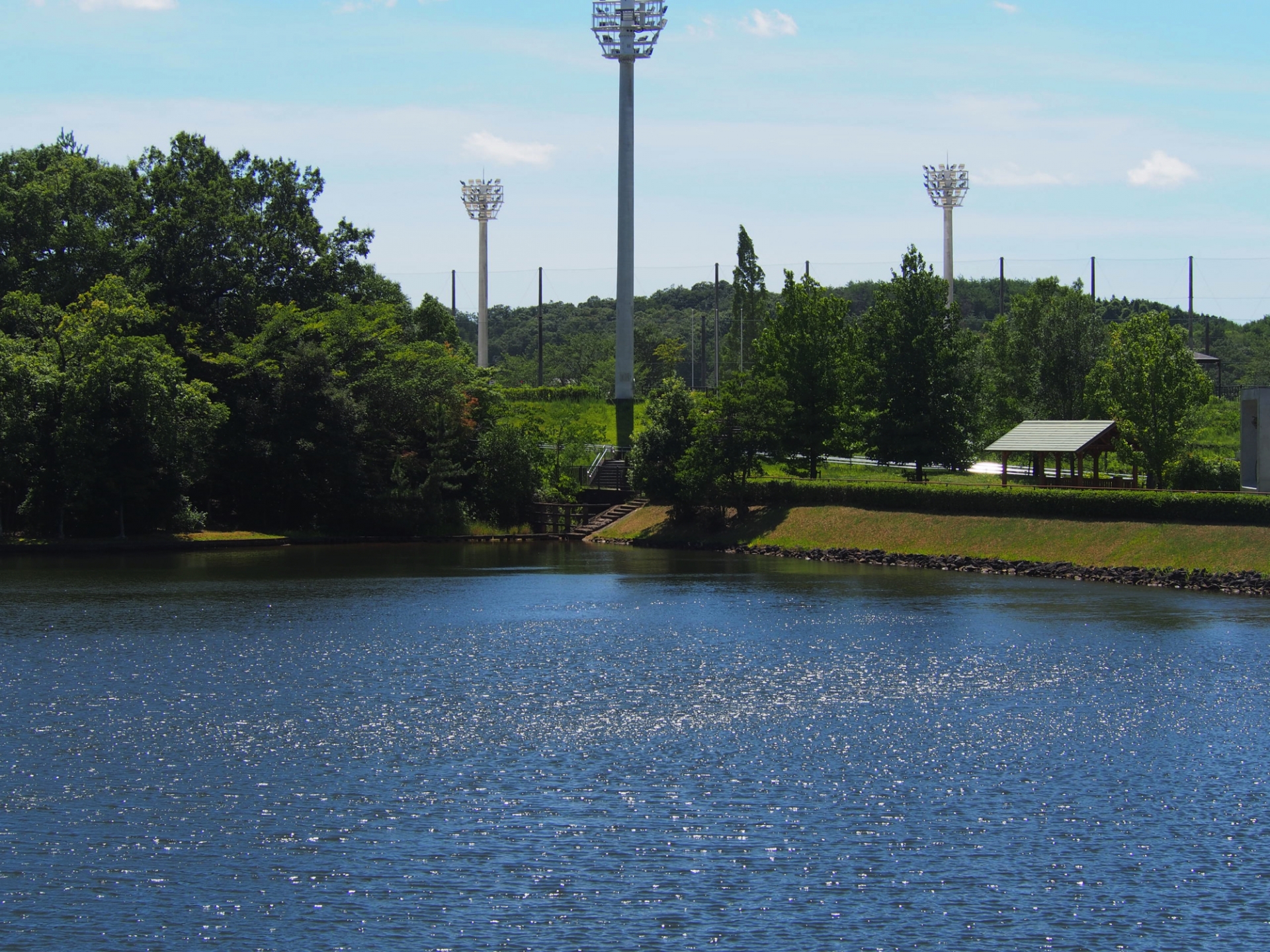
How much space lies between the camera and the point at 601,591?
44.2 metres

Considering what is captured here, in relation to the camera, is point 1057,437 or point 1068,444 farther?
point 1057,437

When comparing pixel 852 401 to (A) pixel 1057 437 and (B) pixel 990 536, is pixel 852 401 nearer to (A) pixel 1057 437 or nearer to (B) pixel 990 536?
(A) pixel 1057 437

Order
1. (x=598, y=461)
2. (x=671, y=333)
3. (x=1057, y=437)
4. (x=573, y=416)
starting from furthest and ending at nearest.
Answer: (x=671, y=333) < (x=573, y=416) < (x=598, y=461) < (x=1057, y=437)

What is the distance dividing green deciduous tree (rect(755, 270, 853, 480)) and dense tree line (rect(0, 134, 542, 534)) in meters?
14.7

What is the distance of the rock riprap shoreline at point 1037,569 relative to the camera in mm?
42469

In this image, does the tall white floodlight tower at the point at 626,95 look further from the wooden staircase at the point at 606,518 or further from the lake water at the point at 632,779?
the lake water at the point at 632,779

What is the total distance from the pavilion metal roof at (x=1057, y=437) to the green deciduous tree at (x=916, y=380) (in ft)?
19.2

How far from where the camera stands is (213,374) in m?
63.6

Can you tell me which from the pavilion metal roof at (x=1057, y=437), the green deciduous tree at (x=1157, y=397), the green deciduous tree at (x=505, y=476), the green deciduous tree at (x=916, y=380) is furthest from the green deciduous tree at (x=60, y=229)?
the green deciduous tree at (x=1157, y=397)

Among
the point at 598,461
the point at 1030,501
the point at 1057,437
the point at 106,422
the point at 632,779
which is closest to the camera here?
the point at 632,779

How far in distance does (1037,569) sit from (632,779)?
32177mm

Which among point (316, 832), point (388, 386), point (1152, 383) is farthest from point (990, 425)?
point (316, 832)

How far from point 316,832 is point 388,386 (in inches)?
1998

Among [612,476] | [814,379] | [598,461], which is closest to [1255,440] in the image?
[814,379]
